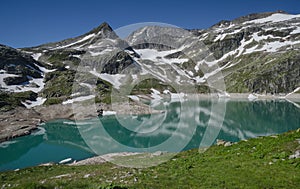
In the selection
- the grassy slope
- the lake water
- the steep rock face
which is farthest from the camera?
the steep rock face

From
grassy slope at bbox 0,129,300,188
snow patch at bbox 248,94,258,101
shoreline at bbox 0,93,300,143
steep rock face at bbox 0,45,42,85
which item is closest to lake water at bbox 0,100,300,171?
shoreline at bbox 0,93,300,143

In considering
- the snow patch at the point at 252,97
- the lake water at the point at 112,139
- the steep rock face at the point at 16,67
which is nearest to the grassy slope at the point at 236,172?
the lake water at the point at 112,139

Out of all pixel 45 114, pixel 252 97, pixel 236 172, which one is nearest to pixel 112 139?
pixel 45 114

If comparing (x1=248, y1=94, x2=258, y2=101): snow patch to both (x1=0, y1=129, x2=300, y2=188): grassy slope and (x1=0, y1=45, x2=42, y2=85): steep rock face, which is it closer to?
(x1=0, y1=45, x2=42, y2=85): steep rock face

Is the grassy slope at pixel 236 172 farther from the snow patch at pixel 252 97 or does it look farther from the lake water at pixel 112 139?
the snow patch at pixel 252 97

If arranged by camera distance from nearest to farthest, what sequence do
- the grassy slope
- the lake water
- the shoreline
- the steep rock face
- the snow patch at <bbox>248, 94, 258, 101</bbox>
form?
the grassy slope < the lake water < the shoreline < the steep rock face < the snow patch at <bbox>248, 94, 258, 101</bbox>

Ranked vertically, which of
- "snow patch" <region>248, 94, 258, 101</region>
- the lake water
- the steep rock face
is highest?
the steep rock face

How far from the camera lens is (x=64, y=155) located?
51.4m

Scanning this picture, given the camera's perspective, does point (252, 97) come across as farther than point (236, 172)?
Yes

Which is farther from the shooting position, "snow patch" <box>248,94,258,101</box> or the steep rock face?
"snow patch" <box>248,94,258,101</box>

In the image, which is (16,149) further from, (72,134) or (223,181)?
(223,181)

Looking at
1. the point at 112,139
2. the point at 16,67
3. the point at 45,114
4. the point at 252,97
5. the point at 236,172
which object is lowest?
the point at 112,139

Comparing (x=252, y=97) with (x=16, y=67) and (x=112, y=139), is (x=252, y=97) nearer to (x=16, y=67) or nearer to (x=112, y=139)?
(x=112, y=139)

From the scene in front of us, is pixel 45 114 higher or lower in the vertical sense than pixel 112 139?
higher
